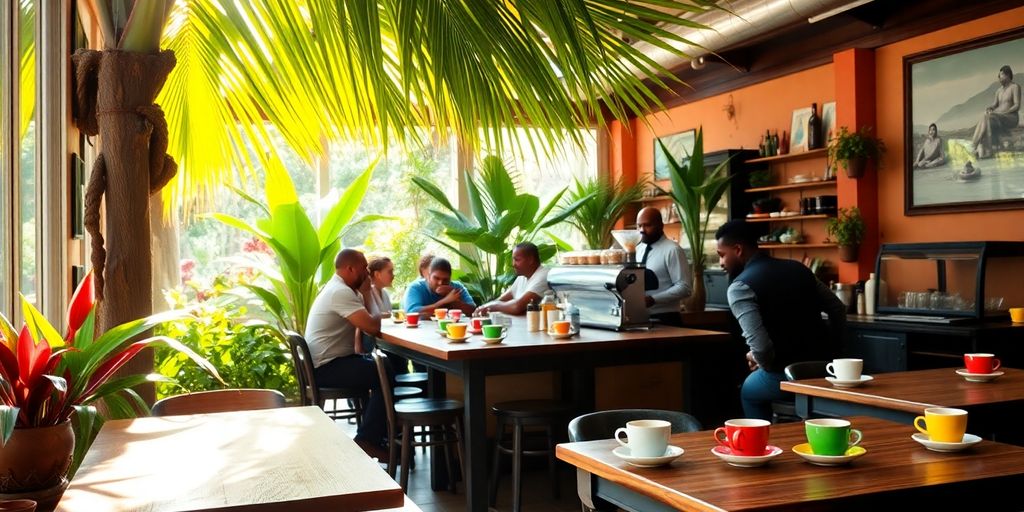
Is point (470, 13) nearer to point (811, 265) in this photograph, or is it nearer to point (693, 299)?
point (693, 299)

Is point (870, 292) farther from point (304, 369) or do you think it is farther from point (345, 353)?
point (304, 369)

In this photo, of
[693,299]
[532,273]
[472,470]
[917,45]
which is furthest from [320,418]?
[917,45]

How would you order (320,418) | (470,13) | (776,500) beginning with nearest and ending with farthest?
(776,500) → (470,13) → (320,418)

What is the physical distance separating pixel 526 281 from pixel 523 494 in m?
2.02

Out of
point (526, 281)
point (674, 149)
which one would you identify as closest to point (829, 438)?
point (526, 281)

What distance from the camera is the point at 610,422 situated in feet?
10.6

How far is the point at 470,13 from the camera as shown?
2287 mm

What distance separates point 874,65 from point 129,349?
22.1ft

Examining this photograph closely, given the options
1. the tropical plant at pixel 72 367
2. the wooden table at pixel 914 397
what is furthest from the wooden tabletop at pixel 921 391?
the tropical plant at pixel 72 367

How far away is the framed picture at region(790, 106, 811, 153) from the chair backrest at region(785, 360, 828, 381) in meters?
4.32

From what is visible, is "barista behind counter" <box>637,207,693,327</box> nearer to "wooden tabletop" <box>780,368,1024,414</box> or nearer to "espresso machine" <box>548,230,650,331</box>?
"espresso machine" <box>548,230,650,331</box>

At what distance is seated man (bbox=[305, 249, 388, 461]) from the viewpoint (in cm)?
584

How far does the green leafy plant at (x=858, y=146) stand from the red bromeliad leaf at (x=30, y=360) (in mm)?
6498

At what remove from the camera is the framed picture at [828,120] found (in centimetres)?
808
